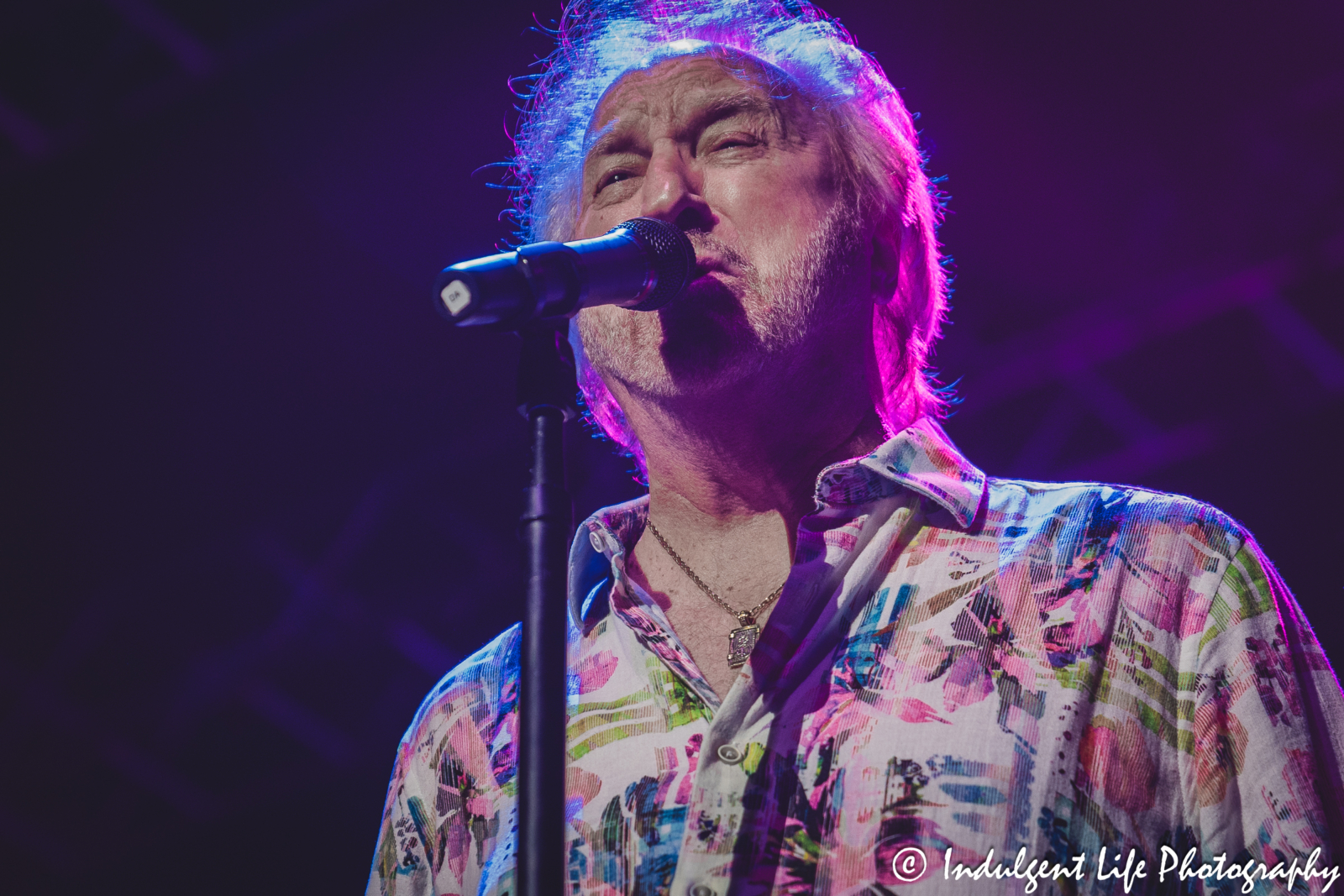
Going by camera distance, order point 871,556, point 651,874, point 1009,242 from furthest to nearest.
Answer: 1. point 1009,242
2. point 871,556
3. point 651,874

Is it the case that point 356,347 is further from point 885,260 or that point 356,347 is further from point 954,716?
point 954,716

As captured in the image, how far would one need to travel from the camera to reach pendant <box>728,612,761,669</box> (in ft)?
5.77

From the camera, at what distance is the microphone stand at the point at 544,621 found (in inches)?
41.7

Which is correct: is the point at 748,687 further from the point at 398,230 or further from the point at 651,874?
the point at 398,230

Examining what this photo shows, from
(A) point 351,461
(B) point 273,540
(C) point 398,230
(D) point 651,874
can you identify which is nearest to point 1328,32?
(C) point 398,230

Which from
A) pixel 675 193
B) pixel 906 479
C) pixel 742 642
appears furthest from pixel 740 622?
pixel 675 193

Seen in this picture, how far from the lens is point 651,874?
1.48 metres

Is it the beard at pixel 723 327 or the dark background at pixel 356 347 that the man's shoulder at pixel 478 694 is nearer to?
the beard at pixel 723 327

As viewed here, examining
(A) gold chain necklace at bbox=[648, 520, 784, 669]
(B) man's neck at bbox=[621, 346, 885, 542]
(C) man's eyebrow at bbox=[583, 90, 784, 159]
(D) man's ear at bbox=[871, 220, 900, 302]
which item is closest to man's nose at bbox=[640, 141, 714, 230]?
(C) man's eyebrow at bbox=[583, 90, 784, 159]

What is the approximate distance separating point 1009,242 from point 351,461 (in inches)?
116

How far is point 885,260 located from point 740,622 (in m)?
0.86

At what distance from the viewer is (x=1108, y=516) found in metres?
1.65
